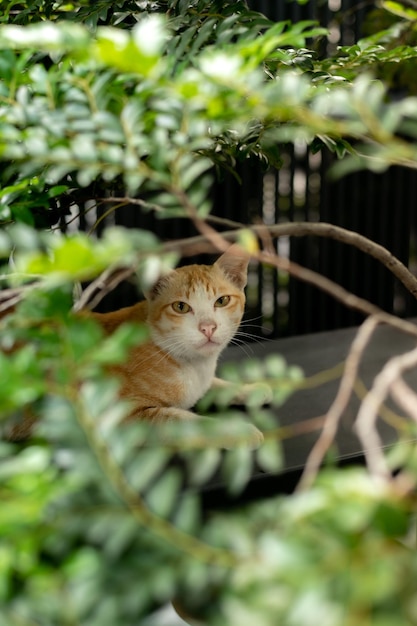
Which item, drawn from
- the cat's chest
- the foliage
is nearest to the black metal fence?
the cat's chest

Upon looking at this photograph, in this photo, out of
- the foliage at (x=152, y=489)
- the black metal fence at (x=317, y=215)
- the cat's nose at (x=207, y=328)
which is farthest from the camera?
the black metal fence at (x=317, y=215)

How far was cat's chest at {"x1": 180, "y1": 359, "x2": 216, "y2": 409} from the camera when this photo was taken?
122 cm

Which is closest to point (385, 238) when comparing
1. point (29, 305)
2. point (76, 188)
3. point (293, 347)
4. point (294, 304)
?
point (294, 304)

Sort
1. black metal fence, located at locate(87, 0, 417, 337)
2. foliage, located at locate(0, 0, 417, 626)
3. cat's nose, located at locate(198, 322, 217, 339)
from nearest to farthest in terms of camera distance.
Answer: foliage, located at locate(0, 0, 417, 626), cat's nose, located at locate(198, 322, 217, 339), black metal fence, located at locate(87, 0, 417, 337)

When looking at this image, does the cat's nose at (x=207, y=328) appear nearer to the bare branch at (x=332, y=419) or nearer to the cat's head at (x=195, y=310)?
the cat's head at (x=195, y=310)

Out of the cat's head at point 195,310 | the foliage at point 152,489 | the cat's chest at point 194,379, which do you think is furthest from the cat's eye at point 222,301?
the foliage at point 152,489

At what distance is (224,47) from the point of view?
2.11 feet

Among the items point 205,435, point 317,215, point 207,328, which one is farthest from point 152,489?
point 317,215

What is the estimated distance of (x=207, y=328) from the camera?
3.75 ft

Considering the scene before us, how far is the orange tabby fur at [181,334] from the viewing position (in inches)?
45.6

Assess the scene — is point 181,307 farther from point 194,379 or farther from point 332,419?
point 332,419

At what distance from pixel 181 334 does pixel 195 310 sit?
1.8 inches

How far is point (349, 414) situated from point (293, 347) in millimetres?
569

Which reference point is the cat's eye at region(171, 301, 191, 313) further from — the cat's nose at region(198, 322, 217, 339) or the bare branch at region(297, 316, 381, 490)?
the bare branch at region(297, 316, 381, 490)
